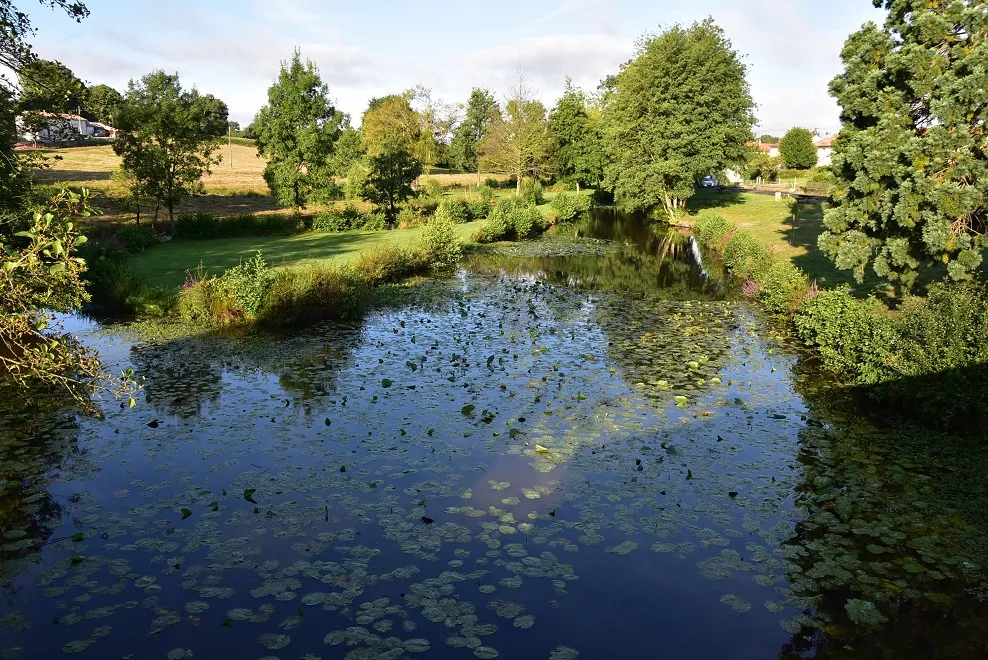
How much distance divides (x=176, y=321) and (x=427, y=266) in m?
14.5

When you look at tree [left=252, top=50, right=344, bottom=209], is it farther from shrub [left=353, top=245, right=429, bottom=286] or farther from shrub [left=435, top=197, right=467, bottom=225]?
shrub [left=353, top=245, right=429, bottom=286]

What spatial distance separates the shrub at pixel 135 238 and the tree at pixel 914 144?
32980 mm

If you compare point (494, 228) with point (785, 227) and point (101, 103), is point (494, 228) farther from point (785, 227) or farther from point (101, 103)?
point (101, 103)

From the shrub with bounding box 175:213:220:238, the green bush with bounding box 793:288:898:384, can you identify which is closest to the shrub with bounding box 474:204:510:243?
the shrub with bounding box 175:213:220:238

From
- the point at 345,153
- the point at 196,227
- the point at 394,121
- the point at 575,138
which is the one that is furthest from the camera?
the point at 394,121

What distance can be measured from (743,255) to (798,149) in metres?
84.1

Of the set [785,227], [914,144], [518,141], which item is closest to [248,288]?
[914,144]

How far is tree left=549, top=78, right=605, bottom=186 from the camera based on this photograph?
252ft

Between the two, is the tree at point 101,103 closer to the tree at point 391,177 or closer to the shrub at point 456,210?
the tree at point 391,177

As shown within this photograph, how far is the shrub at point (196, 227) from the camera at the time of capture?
1524 inches

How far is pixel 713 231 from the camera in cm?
3862

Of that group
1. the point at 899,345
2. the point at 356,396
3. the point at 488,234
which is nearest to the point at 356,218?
the point at 488,234

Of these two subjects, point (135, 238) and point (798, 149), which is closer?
point (135, 238)

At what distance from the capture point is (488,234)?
4294cm
